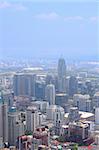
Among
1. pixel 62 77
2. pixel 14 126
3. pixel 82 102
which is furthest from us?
pixel 62 77

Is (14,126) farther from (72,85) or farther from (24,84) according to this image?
(72,85)

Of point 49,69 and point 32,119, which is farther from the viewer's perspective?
point 49,69

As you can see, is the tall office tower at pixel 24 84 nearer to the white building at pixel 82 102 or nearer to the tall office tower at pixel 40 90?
the tall office tower at pixel 40 90

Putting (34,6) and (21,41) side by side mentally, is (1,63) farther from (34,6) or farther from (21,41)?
(34,6)

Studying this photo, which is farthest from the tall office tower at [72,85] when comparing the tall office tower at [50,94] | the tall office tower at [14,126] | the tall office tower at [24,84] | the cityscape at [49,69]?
the tall office tower at [14,126]

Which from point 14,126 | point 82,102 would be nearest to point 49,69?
point 82,102

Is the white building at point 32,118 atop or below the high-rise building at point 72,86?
below

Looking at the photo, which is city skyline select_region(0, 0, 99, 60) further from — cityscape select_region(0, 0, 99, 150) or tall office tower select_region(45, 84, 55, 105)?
tall office tower select_region(45, 84, 55, 105)
